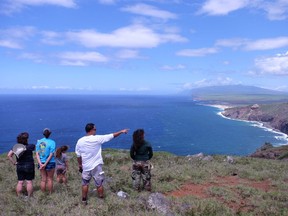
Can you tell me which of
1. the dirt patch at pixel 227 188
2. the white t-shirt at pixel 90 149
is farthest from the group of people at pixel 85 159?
the dirt patch at pixel 227 188

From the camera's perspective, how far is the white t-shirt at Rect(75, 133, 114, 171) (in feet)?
30.9

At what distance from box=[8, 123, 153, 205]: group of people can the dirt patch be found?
185 centimetres

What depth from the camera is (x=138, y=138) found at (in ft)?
35.6

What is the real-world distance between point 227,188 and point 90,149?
20.8ft

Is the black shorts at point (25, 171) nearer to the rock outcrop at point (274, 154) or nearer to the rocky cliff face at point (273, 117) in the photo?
the rock outcrop at point (274, 154)

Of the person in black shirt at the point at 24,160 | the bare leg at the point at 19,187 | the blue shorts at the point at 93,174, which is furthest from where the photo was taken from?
the bare leg at the point at 19,187

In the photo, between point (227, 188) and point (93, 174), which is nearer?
point (93, 174)

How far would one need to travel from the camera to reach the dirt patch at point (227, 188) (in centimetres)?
1093

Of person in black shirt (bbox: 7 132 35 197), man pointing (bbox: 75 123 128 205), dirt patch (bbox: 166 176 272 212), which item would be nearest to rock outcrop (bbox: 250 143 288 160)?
dirt patch (bbox: 166 176 272 212)

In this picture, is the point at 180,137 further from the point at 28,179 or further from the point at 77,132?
the point at 28,179

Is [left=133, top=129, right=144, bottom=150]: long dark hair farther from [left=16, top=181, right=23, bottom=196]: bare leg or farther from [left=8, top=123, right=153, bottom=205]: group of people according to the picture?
[left=16, top=181, right=23, bottom=196]: bare leg

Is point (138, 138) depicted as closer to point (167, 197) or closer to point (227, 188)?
point (167, 197)

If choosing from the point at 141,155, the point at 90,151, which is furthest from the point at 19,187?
the point at 141,155

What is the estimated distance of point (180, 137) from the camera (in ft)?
372
